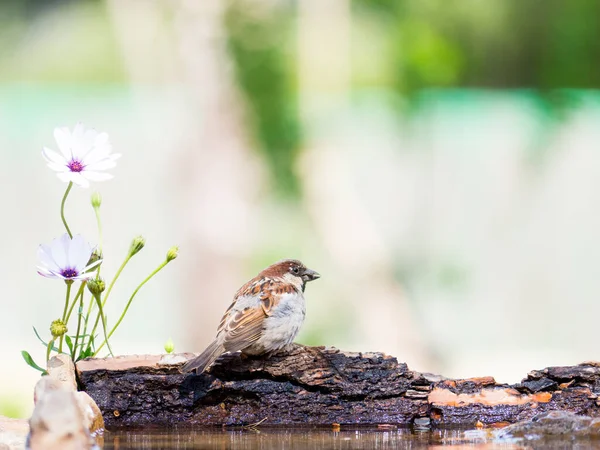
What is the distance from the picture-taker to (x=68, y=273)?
2.24 metres

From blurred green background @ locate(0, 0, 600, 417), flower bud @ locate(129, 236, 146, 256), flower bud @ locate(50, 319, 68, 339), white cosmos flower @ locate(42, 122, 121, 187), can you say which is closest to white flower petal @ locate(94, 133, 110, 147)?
white cosmos flower @ locate(42, 122, 121, 187)

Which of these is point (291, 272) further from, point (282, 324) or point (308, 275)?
point (282, 324)

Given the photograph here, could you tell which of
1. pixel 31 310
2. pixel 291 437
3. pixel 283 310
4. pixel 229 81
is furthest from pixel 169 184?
pixel 291 437

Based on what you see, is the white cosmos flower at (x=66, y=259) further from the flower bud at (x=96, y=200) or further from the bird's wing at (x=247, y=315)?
the bird's wing at (x=247, y=315)

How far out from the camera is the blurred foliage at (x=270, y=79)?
19.3 feet

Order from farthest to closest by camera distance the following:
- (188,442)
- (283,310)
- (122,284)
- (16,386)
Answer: (122,284) < (16,386) < (283,310) < (188,442)

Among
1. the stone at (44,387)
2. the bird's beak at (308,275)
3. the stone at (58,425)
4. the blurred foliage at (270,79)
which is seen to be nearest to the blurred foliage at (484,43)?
the blurred foliage at (270,79)

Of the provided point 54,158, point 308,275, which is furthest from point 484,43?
point 54,158

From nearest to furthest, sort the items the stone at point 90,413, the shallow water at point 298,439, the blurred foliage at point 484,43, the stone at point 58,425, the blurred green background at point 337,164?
the stone at point 58,425, the shallow water at point 298,439, the stone at point 90,413, the blurred green background at point 337,164, the blurred foliage at point 484,43

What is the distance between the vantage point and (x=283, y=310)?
266 cm

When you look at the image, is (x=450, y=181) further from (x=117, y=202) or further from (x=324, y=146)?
(x=117, y=202)

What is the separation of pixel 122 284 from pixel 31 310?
60cm

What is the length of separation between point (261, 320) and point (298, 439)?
52cm

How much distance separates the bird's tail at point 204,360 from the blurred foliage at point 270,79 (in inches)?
138
